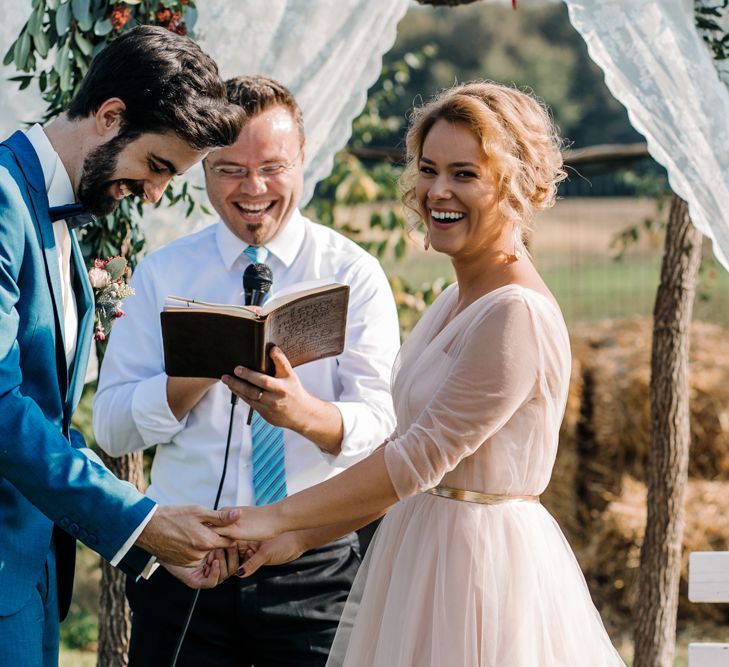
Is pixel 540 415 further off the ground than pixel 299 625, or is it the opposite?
pixel 540 415

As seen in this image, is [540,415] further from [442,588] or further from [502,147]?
[502,147]

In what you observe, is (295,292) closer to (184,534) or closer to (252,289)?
(252,289)

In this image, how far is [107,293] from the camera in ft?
9.70

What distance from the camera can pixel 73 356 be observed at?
274 cm

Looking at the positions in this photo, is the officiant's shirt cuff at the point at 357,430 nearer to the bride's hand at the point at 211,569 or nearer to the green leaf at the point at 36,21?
the bride's hand at the point at 211,569

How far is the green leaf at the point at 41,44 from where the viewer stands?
3.63 m

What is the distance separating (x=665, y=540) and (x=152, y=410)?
2.39 metres

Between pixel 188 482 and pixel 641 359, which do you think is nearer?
pixel 188 482

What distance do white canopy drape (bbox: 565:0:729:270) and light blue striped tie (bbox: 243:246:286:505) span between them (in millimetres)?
1339

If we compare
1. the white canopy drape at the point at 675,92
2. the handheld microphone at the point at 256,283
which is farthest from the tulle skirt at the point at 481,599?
the white canopy drape at the point at 675,92

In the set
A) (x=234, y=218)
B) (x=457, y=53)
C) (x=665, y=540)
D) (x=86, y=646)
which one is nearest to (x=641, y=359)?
(x=665, y=540)

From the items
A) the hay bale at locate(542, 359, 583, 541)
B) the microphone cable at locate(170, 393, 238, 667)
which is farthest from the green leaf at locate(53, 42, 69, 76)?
the hay bale at locate(542, 359, 583, 541)

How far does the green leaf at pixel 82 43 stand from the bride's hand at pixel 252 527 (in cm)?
163

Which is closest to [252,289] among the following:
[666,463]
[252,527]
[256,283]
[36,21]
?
[256,283]
